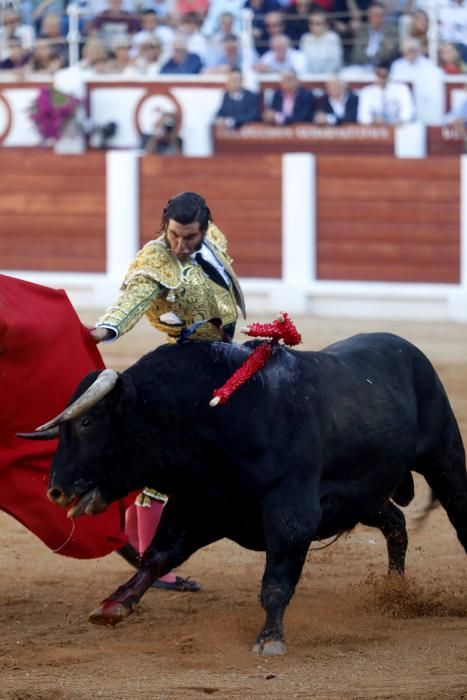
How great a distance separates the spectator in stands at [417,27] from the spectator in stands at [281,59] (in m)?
0.91

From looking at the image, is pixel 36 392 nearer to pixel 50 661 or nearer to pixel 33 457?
pixel 33 457

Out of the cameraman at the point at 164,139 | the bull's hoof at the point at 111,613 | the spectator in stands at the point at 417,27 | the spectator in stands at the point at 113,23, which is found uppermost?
the spectator in stands at the point at 113,23

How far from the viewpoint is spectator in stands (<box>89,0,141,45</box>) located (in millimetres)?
13656

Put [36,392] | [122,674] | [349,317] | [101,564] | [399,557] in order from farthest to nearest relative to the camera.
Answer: [349,317]
[101,564]
[399,557]
[36,392]
[122,674]

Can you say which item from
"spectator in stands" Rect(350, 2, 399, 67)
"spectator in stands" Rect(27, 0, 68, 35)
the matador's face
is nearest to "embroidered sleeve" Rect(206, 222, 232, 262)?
the matador's face

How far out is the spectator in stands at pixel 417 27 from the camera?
12.1m

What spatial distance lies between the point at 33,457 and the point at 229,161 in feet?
25.5

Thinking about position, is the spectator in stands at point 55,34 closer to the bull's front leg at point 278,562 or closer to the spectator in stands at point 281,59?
the spectator in stands at point 281,59

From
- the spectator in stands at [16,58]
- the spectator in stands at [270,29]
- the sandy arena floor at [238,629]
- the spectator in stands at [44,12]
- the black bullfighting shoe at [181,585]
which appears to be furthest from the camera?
→ the spectator in stands at [44,12]

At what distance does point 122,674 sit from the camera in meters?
3.64

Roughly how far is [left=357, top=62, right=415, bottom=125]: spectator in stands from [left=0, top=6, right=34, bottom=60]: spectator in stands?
3.71 m

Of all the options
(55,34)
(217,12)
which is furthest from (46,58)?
(217,12)

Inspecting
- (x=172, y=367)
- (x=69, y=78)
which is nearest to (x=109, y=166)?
(x=69, y=78)

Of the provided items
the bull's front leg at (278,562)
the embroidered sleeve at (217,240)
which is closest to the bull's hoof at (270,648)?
the bull's front leg at (278,562)
